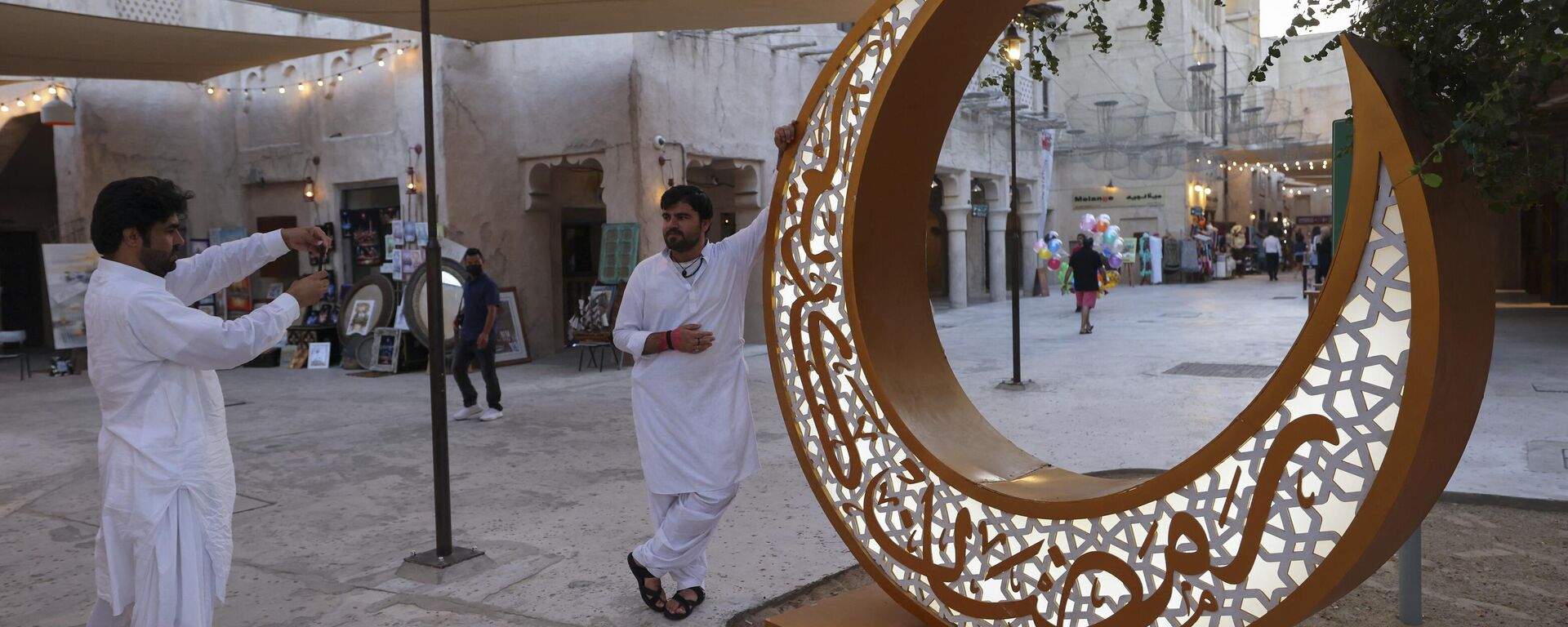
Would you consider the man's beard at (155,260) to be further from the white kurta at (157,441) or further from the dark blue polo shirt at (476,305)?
the dark blue polo shirt at (476,305)

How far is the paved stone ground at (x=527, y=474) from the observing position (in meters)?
4.09

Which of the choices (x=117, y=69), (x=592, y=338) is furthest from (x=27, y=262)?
(x=592, y=338)

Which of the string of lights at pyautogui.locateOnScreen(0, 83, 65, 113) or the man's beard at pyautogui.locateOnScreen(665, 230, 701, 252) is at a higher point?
the string of lights at pyautogui.locateOnScreen(0, 83, 65, 113)

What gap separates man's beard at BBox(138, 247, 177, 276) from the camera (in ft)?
9.90

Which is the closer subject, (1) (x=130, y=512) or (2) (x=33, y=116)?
(1) (x=130, y=512)

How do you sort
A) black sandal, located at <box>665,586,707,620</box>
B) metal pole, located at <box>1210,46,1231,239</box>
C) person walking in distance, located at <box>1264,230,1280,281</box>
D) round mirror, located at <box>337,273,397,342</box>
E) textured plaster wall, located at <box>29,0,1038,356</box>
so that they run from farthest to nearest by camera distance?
metal pole, located at <box>1210,46,1231,239</box> → person walking in distance, located at <box>1264,230,1280,281</box> → round mirror, located at <box>337,273,397,342</box> → textured plaster wall, located at <box>29,0,1038,356</box> → black sandal, located at <box>665,586,707,620</box>

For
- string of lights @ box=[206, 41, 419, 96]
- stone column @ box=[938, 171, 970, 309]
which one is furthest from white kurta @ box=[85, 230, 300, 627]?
stone column @ box=[938, 171, 970, 309]

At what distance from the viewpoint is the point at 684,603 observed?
Result: 3.70 meters

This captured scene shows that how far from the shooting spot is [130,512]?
9.49 ft

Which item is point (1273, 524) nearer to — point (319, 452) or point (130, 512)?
point (130, 512)

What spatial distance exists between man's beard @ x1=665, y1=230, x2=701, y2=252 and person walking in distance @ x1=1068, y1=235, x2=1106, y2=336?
10.9 metres

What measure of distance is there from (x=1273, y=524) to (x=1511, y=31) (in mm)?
1111

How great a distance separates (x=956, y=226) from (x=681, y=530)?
15908 mm

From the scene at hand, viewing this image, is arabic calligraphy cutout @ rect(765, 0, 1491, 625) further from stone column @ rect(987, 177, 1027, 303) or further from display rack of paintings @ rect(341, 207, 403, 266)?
stone column @ rect(987, 177, 1027, 303)
